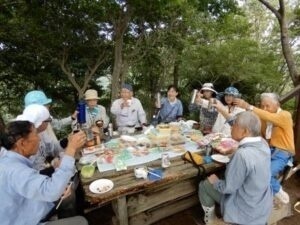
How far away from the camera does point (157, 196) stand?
257 cm

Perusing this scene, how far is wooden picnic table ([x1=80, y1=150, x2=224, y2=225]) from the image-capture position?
2.06 meters

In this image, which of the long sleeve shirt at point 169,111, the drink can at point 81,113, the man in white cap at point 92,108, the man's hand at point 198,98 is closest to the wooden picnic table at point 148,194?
the drink can at point 81,113

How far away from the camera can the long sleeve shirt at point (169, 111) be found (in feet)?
15.3

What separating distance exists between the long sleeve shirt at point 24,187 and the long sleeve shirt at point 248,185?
128 cm

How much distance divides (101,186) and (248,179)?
121 cm

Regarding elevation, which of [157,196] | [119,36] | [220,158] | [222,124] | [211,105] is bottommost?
[157,196]

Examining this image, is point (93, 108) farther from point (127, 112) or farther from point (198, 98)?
point (198, 98)

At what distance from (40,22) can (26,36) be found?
897 millimetres

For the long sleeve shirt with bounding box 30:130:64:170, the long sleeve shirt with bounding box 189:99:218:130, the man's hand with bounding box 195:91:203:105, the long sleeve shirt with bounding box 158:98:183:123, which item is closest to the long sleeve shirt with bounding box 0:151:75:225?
the long sleeve shirt with bounding box 30:130:64:170

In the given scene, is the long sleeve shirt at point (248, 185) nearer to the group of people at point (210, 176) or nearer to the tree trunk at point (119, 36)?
the group of people at point (210, 176)

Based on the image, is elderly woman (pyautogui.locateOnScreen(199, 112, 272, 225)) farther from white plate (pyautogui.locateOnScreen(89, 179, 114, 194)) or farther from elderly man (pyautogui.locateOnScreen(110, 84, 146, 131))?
elderly man (pyautogui.locateOnScreen(110, 84, 146, 131))

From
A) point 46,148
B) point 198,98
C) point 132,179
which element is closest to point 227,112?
point 198,98

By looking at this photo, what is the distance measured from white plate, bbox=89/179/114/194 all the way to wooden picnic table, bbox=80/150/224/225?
0.03 m

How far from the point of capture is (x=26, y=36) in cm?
768
